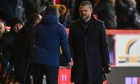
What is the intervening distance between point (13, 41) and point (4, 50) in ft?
0.92

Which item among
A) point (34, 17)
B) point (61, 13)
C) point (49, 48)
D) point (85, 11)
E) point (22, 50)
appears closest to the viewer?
point (85, 11)

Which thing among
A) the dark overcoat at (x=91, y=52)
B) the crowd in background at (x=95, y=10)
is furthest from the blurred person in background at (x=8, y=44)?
the dark overcoat at (x=91, y=52)

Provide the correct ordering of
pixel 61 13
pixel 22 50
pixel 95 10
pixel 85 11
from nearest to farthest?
1. pixel 85 11
2. pixel 22 50
3. pixel 61 13
4. pixel 95 10

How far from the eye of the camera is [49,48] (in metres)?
10.3

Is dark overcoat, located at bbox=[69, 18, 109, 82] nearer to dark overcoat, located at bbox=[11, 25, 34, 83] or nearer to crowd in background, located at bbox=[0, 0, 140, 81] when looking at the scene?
dark overcoat, located at bbox=[11, 25, 34, 83]

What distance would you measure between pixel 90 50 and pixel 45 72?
36.1 inches

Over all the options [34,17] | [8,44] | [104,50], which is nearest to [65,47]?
[104,50]

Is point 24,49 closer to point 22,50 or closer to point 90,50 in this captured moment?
point 22,50

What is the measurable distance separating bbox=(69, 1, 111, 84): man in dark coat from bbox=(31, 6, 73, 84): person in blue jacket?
277mm

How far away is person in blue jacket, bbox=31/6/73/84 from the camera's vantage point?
1030 centimetres

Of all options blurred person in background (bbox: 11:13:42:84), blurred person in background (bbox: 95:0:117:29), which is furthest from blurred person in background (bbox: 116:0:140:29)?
blurred person in background (bbox: 11:13:42:84)

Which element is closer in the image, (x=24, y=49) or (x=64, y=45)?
(x=64, y=45)

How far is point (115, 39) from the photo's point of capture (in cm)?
1430

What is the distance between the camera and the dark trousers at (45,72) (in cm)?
1036
